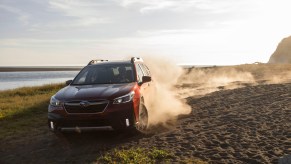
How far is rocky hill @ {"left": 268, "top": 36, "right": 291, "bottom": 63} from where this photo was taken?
130 m

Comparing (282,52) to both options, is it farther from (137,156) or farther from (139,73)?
(137,156)

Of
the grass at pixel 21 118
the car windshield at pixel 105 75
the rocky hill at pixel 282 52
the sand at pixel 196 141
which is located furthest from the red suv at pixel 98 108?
the rocky hill at pixel 282 52

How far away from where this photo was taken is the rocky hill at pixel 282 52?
129750mm

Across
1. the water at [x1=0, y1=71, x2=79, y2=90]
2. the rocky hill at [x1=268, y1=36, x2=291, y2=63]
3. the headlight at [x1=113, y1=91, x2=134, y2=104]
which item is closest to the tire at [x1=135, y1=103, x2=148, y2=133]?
the headlight at [x1=113, y1=91, x2=134, y2=104]

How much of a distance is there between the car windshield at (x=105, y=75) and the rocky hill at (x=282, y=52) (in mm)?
129147

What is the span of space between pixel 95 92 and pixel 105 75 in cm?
144

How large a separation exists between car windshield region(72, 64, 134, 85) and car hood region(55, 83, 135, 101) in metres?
0.50

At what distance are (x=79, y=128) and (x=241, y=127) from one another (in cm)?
413

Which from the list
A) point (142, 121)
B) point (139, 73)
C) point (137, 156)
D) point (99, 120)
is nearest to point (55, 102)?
point (99, 120)

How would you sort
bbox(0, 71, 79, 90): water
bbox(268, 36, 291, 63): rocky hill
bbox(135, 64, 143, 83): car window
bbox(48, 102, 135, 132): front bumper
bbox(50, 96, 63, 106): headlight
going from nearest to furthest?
bbox(48, 102, 135, 132): front bumper
bbox(50, 96, 63, 106): headlight
bbox(135, 64, 143, 83): car window
bbox(0, 71, 79, 90): water
bbox(268, 36, 291, 63): rocky hill

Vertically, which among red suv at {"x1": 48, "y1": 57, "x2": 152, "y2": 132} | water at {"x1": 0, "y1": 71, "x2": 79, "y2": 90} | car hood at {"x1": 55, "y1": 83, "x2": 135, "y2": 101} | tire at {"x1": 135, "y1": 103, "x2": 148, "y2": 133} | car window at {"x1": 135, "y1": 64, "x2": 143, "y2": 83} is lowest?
water at {"x1": 0, "y1": 71, "x2": 79, "y2": 90}

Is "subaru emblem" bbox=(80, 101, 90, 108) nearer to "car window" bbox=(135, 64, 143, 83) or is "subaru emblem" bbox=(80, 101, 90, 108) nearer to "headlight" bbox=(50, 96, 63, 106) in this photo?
"headlight" bbox=(50, 96, 63, 106)

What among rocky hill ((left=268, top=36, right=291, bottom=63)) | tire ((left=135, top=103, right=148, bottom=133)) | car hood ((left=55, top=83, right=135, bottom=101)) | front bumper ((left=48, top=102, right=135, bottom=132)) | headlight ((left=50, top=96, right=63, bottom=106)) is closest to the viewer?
front bumper ((left=48, top=102, right=135, bottom=132))

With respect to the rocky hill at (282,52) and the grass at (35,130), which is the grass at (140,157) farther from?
the rocky hill at (282,52)
